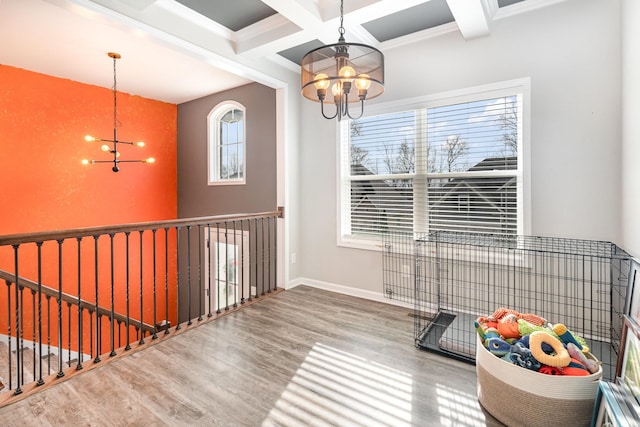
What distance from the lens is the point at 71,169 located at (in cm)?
438

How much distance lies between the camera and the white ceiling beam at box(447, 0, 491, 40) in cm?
244

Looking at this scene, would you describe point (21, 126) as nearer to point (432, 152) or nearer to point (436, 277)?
point (432, 152)

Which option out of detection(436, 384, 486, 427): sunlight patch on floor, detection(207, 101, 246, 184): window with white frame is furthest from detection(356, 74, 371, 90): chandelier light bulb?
detection(207, 101, 246, 184): window with white frame

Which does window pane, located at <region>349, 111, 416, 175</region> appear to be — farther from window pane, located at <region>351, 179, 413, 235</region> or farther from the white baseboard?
the white baseboard

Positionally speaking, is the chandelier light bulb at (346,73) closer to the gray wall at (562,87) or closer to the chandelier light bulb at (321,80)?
the chandelier light bulb at (321,80)

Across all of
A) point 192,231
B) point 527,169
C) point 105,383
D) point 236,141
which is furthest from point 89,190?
point 527,169

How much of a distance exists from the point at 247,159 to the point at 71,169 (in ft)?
7.67

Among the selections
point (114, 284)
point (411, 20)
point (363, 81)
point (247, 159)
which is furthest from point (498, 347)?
point (114, 284)

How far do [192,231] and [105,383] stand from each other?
348 cm

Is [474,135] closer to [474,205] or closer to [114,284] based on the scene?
[474,205]

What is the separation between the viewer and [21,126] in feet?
12.9

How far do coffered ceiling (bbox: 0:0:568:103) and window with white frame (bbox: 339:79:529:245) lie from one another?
67 centimetres

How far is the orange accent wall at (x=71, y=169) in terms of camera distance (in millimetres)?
3893

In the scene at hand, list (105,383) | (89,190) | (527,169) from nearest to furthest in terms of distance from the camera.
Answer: (105,383) → (527,169) → (89,190)
